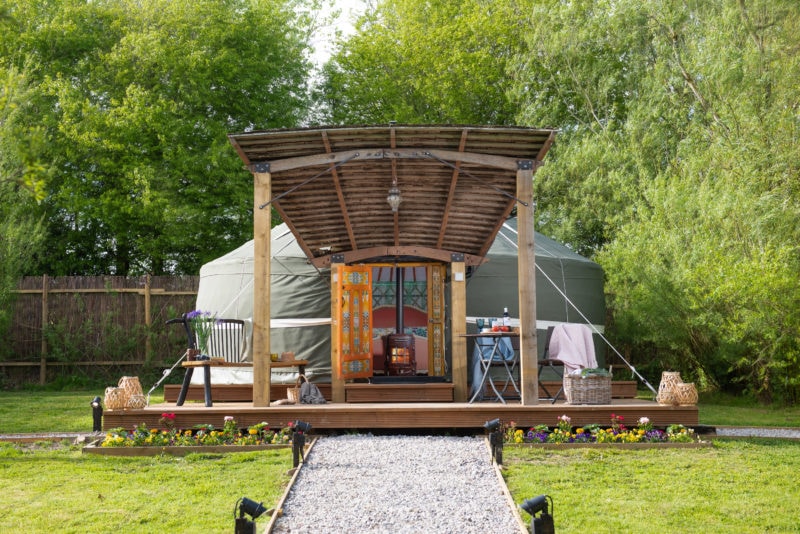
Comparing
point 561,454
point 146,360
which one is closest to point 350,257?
point 561,454

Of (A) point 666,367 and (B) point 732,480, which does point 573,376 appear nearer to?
(B) point 732,480

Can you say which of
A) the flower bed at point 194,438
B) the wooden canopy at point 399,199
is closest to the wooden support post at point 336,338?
the wooden canopy at point 399,199

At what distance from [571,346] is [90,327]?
22.2ft

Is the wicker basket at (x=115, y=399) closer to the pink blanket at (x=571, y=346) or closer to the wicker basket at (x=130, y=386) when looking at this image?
the wicker basket at (x=130, y=386)

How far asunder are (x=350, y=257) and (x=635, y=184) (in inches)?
228

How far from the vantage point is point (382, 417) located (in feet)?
19.7

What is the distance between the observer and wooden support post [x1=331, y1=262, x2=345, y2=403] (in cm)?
715

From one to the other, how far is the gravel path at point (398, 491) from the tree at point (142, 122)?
9027 mm

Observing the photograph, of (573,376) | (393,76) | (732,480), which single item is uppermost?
(393,76)

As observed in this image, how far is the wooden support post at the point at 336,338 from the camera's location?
7148 millimetres

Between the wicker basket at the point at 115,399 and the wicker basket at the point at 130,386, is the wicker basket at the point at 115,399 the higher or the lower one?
the lower one

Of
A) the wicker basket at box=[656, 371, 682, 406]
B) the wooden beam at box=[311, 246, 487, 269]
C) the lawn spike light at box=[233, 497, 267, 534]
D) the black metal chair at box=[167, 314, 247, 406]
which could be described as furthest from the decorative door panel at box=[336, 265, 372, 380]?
the lawn spike light at box=[233, 497, 267, 534]

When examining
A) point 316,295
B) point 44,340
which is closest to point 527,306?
point 316,295

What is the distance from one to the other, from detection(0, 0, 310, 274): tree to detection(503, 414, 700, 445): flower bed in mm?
9025
